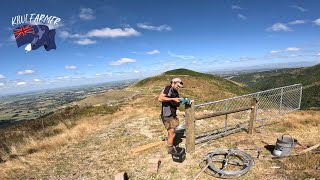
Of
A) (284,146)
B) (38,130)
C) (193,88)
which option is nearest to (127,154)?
(284,146)

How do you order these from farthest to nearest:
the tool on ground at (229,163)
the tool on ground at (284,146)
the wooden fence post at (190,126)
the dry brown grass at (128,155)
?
the wooden fence post at (190,126) → the tool on ground at (284,146) → the dry brown grass at (128,155) → the tool on ground at (229,163)

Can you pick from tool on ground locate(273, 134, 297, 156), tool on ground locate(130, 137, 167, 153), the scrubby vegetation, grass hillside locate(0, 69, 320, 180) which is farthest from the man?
the scrubby vegetation

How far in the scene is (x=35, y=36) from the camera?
345 inches

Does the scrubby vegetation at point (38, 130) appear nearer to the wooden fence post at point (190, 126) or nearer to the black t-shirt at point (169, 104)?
the black t-shirt at point (169, 104)

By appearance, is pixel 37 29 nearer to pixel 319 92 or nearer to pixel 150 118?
pixel 150 118

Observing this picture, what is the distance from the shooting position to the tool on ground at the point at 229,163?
7160 mm

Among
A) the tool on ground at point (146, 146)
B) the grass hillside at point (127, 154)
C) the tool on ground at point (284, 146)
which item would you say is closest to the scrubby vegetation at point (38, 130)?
the grass hillside at point (127, 154)

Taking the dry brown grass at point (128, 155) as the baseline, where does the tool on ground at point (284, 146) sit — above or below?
above

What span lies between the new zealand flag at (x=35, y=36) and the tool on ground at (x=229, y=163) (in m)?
7.32

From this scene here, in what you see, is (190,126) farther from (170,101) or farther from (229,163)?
(229,163)

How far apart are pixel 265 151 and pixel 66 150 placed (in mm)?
8501

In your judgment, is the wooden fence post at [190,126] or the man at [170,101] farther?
the wooden fence post at [190,126]

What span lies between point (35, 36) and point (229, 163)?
8.31m

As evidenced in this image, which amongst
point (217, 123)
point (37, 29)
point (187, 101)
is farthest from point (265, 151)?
point (37, 29)
